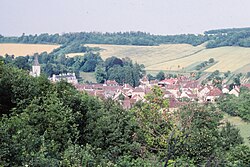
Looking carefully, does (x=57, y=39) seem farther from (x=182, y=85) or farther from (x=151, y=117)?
(x=151, y=117)

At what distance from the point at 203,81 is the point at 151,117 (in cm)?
6261

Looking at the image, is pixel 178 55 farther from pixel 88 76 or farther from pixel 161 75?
pixel 88 76

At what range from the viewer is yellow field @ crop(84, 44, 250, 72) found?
88.4 meters

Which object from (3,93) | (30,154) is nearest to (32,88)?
(3,93)

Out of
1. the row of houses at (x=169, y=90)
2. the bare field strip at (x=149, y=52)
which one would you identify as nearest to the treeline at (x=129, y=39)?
the bare field strip at (x=149, y=52)

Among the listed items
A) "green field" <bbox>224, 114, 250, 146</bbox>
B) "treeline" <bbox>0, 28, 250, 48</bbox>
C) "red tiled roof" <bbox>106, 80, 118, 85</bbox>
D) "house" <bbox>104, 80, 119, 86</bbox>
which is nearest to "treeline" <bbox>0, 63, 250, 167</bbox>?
"green field" <bbox>224, 114, 250, 146</bbox>

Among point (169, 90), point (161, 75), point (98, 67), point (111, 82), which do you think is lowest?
point (111, 82)

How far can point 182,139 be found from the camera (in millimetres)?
15273

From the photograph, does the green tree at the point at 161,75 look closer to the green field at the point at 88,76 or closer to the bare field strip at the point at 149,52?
the bare field strip at the point at 149,52

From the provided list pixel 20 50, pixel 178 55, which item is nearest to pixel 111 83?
pixel 178 55

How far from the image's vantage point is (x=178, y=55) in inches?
4126

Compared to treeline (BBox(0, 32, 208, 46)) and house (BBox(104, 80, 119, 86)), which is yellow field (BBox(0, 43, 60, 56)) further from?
house (BBox(104, 80, 119, 86))

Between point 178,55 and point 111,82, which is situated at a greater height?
point 178,55

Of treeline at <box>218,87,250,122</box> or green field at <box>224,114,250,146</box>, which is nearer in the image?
green field at <box>224,114,250,146</box>
